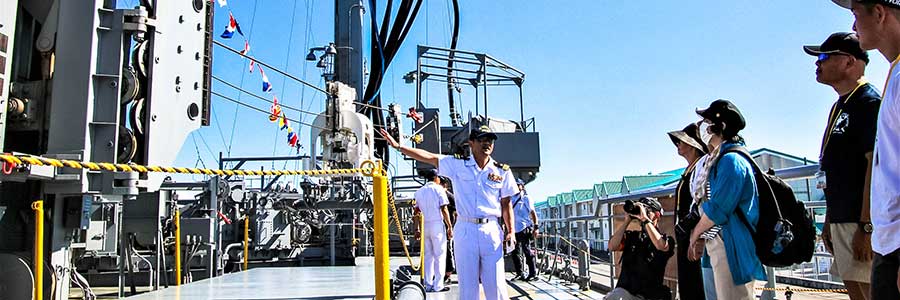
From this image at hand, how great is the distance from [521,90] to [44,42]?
10748 millimetres

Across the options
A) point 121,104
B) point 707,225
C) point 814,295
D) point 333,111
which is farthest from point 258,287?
point 814,295

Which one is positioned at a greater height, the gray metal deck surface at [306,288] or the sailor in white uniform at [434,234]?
the sailor in white uniform at [434,234]

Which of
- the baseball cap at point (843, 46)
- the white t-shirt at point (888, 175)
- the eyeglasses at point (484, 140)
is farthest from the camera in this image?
the eyeglasses at point (484, 140)

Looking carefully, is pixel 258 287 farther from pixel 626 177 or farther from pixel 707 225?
pixel 626 177

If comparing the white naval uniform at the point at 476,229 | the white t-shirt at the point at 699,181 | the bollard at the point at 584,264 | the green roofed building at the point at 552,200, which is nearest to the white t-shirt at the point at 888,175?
the white t-shirt at the point at 699,181

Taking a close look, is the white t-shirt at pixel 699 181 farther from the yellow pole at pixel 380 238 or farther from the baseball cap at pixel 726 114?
the yellow pole at pixel 380 238

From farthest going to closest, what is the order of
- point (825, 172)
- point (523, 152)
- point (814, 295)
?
point (523, 152), point (814, 295), point (825, 172)

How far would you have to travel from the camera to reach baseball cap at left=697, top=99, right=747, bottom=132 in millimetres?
2713

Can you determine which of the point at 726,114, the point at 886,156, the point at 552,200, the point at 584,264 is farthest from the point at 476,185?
the point at 552,200

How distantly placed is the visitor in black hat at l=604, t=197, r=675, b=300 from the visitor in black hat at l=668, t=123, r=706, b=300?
21 centimetres

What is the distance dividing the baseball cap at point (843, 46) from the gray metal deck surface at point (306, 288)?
3629mm

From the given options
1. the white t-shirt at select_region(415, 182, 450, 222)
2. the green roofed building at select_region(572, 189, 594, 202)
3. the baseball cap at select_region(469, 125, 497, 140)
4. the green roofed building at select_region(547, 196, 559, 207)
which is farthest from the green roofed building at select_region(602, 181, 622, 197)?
the baseball cap at select_region(469, 125, 497, 140)

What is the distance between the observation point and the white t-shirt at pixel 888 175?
131 cm

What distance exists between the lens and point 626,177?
97.9 feet
